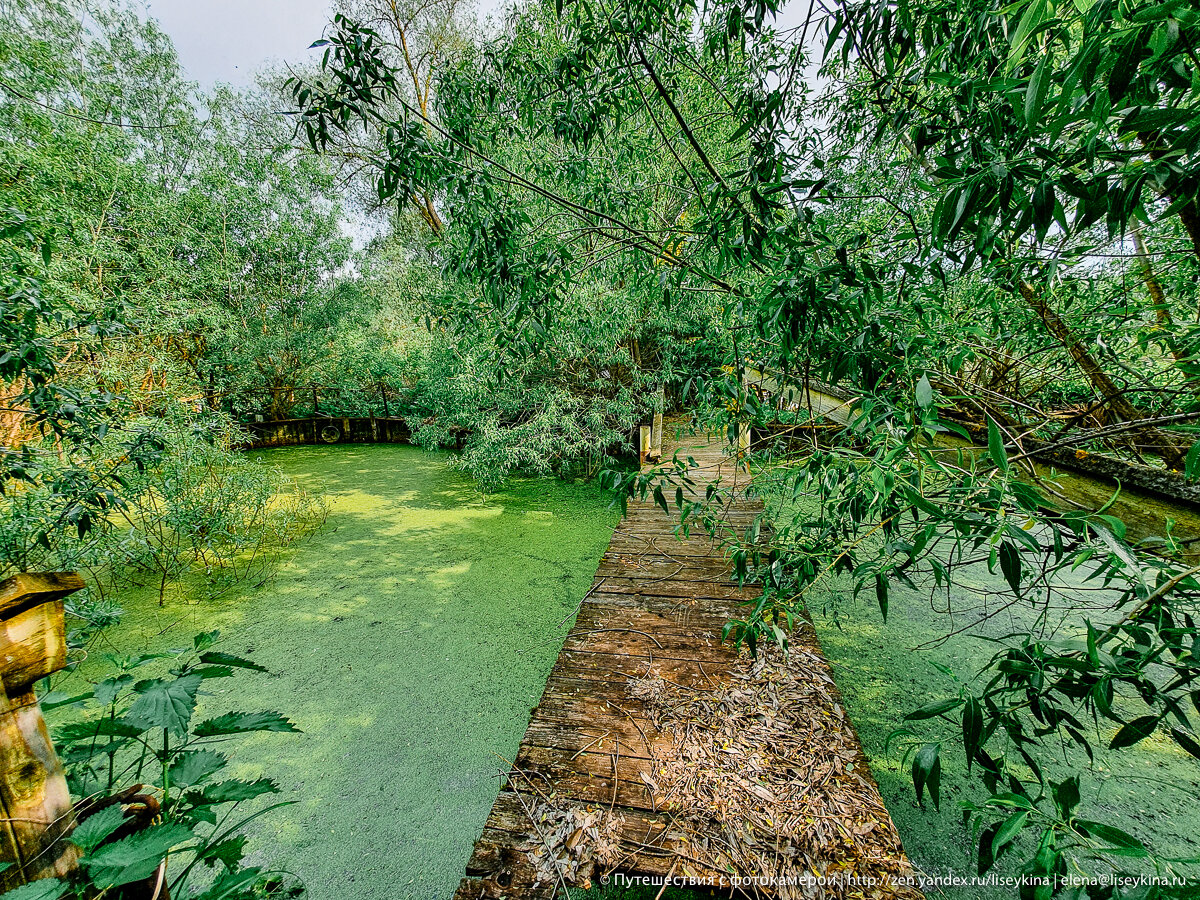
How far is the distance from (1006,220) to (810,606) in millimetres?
2521

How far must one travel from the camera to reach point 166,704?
600 millimetres

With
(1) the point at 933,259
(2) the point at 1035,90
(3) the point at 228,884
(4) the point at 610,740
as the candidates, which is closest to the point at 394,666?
(4) the point at 610,740

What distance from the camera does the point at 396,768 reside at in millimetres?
1774

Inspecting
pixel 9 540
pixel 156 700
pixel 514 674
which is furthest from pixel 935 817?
pixel 9 540

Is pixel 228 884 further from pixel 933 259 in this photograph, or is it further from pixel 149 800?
pixel 933 259

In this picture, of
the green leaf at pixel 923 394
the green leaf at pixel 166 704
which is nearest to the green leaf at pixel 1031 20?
the green leaf at pixel 923 394

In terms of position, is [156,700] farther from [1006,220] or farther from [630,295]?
[630,295]

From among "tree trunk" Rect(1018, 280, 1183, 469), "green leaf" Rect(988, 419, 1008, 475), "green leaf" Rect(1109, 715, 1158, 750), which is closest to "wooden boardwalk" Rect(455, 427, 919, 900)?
"green leaf" Rect(1109, 715, 1158, 750)

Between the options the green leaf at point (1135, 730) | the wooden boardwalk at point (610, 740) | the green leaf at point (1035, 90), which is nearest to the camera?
the green leaf at point (1035, 90)

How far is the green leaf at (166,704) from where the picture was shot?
1.88 feet

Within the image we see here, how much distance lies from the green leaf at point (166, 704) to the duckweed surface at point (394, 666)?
1.28 meters

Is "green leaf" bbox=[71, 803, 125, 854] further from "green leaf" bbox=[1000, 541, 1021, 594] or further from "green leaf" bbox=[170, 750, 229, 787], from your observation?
"green leaf" bbox=[1000, 541, 1021, 594]

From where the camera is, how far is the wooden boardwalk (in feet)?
3.39

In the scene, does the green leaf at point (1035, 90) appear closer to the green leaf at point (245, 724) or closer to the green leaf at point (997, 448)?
the green leaf at point (997, 448)
